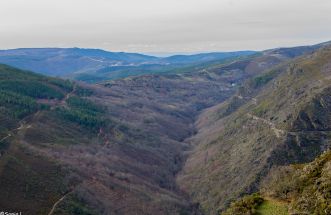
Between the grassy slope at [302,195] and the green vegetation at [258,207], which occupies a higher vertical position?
the grassy slope at [302,195]

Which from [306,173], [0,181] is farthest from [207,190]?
[306,173]

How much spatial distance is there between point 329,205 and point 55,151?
14849cm

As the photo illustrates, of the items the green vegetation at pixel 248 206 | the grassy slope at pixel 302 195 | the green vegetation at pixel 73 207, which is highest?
the grassy slope at pixel 302 195

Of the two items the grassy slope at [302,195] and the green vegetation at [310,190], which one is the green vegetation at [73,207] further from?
the green vegetation at [310,190]

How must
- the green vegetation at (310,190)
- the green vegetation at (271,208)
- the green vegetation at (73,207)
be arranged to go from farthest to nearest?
1. the green vegetation at (73,207)
2. the green vegetation at (271,208)
3. the green vegetation at (310,190)

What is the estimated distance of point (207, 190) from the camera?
192 meters

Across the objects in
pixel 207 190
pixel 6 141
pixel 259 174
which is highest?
pixel 6 141

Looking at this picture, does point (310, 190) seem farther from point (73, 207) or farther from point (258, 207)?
point (73, 207)

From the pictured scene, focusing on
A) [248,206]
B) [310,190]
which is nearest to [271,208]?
[248,206]

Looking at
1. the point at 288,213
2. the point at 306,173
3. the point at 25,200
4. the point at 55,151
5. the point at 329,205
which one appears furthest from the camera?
the point at 55,151

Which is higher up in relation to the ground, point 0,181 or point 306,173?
point 306,173

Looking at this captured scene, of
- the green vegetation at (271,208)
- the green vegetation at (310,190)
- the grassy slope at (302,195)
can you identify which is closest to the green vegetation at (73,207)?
the grassy slope at (302,195)

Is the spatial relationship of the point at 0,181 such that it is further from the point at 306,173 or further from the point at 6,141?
the point at 306,173

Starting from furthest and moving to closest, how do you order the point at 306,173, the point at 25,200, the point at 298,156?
the point at 298,156
the point at 25,200
the point at 306,173
